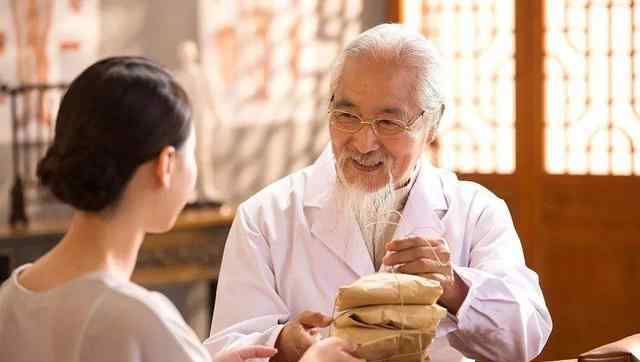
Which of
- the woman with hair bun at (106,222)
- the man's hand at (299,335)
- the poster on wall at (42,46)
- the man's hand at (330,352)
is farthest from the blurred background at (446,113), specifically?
the woman with hair bun at (106,222)

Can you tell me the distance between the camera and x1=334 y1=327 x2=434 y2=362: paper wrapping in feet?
6.91

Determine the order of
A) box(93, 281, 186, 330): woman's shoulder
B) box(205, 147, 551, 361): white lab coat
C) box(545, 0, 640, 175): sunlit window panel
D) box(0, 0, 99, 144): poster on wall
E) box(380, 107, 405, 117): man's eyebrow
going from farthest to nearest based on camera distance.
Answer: box(545, 0, 640, 175): sunlit window panel, box(0, 0, 99, 144): poster on wall, box(380, 107, 405, 117): man's eyebrow, box(205, 147, 551, 361): white lab coat, box(93, 281, 186, 330): woman's shoulder

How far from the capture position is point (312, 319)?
2336mm

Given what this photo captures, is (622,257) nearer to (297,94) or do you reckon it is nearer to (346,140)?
(297,94)

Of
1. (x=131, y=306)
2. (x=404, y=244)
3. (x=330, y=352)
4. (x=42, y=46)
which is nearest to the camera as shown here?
(x=131, y=306)

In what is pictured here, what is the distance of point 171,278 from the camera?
17.2 ft

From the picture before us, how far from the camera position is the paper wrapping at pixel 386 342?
2.11 metres

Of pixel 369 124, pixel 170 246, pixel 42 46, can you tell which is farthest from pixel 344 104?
pixel 42 46

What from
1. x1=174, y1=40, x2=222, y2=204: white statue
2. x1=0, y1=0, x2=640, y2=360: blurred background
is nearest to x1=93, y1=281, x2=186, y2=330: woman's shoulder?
x1=0, y1=0, x2=640, y2=360: blurred background

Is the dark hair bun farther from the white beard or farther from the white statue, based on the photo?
the white statue

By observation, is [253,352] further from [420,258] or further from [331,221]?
[331,221]

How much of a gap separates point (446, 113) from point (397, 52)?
317cm

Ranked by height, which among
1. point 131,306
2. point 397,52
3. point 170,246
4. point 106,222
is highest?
point 397,52

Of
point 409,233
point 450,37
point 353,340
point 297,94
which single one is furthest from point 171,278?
point 353,340
